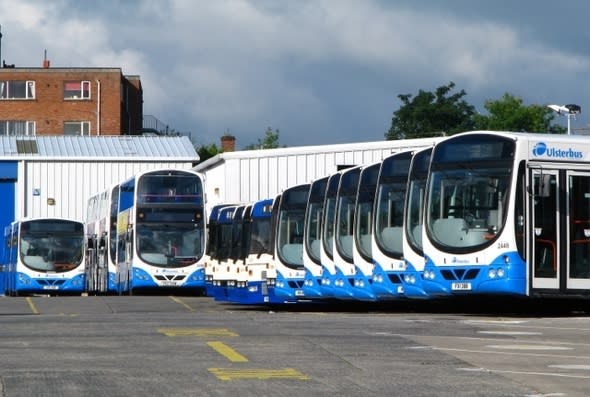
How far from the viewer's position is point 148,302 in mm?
36938

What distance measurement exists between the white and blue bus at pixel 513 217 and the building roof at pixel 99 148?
154 ft

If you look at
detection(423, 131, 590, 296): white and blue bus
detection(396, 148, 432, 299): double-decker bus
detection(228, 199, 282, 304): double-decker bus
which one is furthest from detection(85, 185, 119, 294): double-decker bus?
detection(423, 131, 590, 296): white and blue bus

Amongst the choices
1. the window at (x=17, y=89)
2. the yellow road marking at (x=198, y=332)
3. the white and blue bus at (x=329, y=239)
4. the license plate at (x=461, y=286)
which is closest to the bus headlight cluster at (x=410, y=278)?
the license plate at (x=461, y=286)

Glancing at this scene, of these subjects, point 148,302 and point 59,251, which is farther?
point 59,251

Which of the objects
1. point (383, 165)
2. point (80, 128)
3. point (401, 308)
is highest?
point (80, 128)

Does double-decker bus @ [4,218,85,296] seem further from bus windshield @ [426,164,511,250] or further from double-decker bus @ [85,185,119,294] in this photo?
bus windshield @ [426,164,511,250]

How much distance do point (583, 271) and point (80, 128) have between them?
234 feet

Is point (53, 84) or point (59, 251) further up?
point (53, 84)

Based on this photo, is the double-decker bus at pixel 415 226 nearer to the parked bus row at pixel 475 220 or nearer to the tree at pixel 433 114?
the parked bus row at pixel 475 220

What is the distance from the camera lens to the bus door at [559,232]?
2359 centimetres

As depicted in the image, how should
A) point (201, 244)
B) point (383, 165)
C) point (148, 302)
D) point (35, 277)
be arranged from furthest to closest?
point (35, 277)
point (201, 244)
point (148, 302)
point (383, 165)

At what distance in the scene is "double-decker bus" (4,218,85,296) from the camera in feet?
177

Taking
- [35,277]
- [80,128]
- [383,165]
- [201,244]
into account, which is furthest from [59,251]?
[80,128]

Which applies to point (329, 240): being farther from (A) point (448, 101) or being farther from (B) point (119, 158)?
(A) point (448, 101)
